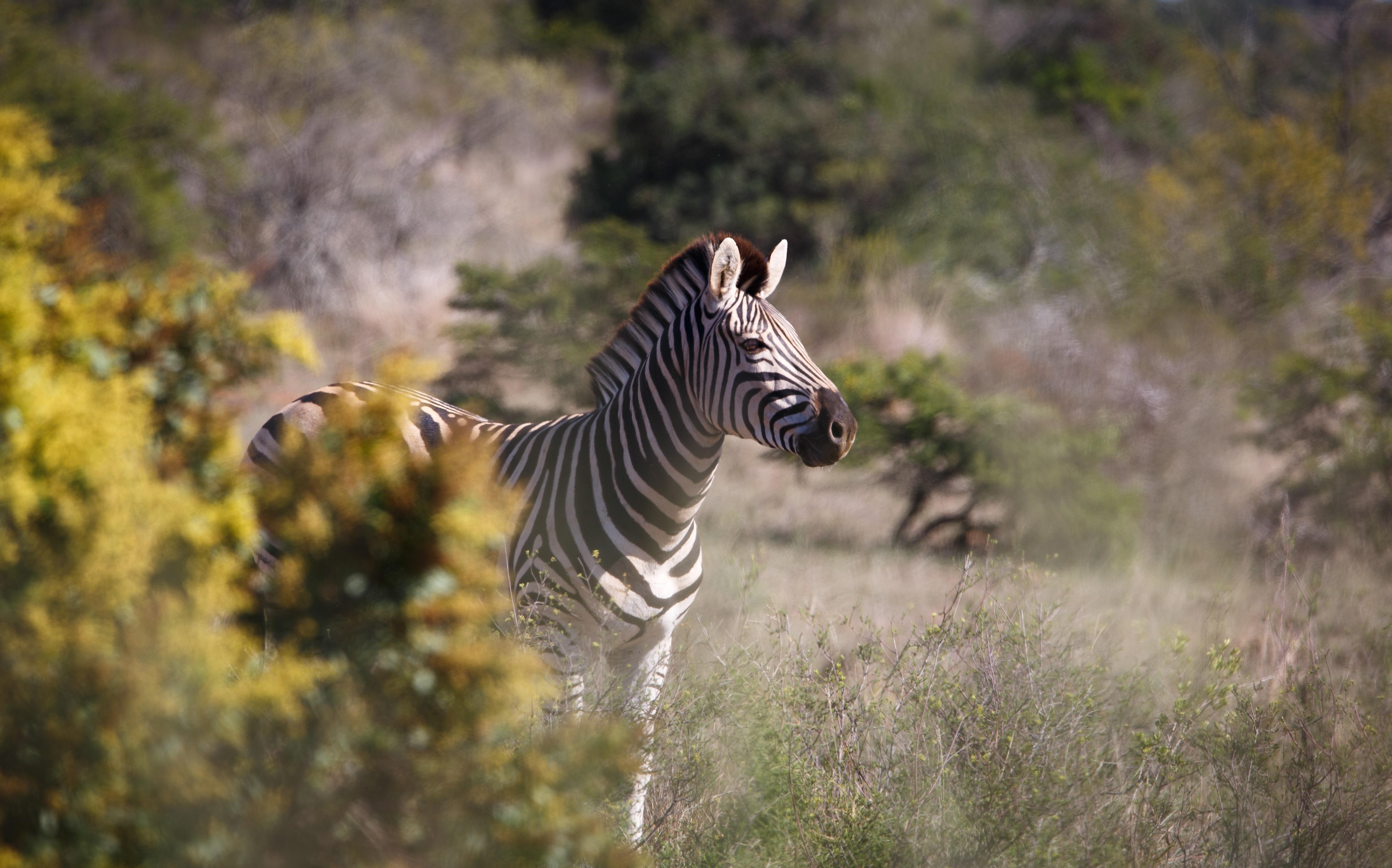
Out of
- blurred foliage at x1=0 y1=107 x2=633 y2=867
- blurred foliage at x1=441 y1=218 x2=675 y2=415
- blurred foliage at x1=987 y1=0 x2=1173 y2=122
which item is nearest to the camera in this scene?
blurred foliage at x1=0 y1=107 x2=633 y2=867

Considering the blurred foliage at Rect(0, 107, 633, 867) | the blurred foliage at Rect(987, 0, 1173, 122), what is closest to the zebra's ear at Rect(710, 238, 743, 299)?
the blurred foliage at Rect(0, 107, 633, 867)

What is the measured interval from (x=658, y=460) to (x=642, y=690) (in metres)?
0.84

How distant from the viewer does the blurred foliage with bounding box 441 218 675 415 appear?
9695 millimetres

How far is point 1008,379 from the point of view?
1162 centimetres

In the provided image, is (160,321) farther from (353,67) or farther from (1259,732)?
(353,67)

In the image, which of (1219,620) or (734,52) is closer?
(1219,620)

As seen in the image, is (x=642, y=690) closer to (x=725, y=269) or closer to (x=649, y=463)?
(x=649, y=463)

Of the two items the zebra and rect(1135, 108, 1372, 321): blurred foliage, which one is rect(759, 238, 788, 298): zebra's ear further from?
rect(1135, 108, 1372, 321): blurred foliage

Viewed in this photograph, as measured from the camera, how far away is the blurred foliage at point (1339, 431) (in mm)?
8570

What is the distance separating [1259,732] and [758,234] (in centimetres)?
1466

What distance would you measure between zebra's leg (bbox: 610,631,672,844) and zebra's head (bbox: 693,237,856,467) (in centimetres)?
89

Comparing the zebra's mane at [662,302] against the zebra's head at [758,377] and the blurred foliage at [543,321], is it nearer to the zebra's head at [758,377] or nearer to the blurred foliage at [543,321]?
the zebra's head at [758,377]

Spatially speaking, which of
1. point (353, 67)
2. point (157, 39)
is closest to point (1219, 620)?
point (353, 67)

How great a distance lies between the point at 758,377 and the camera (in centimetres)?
339
